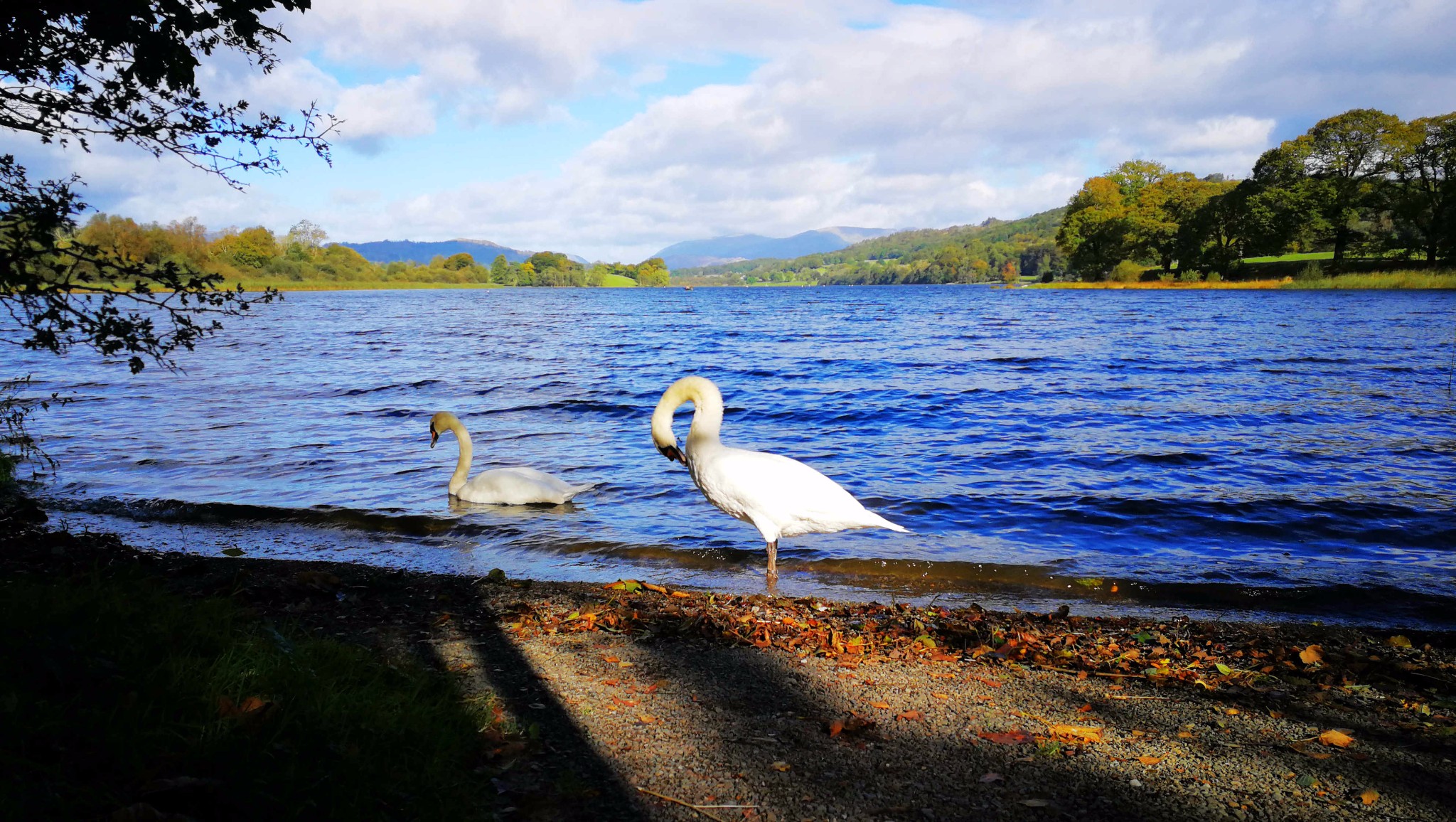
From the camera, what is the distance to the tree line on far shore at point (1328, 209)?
66.2m

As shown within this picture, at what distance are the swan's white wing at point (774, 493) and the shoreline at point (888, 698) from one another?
0.72 meters

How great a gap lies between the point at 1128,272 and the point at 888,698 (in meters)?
108

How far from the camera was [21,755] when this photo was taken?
248 centimetres

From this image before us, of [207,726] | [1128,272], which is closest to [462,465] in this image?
[207,726]

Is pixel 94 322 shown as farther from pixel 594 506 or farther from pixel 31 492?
pixel 31 492

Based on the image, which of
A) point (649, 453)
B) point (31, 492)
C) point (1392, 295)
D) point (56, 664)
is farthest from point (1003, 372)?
point (1392, 295)

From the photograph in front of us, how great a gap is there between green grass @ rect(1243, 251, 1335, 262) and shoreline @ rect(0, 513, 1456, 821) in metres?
97.6

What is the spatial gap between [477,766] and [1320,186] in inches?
3634

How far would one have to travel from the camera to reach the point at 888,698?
4.12m

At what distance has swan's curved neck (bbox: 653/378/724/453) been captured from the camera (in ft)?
22.0

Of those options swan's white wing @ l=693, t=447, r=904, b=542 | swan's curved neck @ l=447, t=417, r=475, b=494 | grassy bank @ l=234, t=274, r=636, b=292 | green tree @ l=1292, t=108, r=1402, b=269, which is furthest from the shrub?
grassy bank @ l=234, t=274, r=636, b=292

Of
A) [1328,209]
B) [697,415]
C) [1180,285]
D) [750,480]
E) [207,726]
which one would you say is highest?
[1328,209]

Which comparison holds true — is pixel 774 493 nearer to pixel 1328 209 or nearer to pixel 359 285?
pixel 1328 209

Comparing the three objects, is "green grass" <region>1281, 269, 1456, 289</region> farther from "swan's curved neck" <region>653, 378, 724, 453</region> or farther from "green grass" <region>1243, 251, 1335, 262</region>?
"swan's curved neck" <region>653, 378, 724, 453</region>
